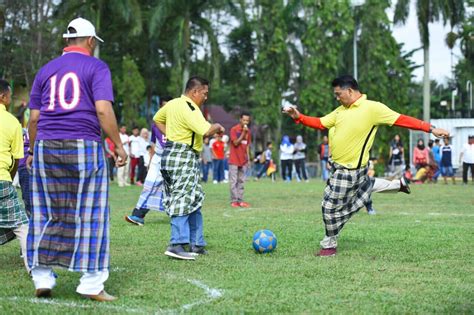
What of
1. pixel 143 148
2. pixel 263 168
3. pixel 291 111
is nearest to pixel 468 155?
pixel 263 168

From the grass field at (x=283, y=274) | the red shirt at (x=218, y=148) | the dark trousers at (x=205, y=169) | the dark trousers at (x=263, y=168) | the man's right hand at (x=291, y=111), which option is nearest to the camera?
the grass field at (x=283, y=274)

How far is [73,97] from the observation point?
5902 mm

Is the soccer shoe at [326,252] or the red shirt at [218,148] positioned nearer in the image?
the soccer shoe at [326,252]

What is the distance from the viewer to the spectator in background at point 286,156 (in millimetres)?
31062

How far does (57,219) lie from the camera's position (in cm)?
585

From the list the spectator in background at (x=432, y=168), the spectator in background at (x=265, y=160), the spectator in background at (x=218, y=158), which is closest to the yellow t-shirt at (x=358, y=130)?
the spectator in background at (x=218, y=158)

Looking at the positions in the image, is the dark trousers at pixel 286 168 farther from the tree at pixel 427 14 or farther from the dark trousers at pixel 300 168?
the tree at pixel 427 14

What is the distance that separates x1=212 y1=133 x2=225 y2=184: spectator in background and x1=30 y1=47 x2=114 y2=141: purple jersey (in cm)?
2279

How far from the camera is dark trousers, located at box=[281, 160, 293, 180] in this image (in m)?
31.7

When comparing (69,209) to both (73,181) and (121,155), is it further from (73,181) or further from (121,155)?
(121,155)

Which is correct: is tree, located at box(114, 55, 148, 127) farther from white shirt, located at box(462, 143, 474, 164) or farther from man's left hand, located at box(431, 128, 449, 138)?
man's left hand, located at box(431, 128, 449, 138)

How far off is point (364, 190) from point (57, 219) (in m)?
3.98

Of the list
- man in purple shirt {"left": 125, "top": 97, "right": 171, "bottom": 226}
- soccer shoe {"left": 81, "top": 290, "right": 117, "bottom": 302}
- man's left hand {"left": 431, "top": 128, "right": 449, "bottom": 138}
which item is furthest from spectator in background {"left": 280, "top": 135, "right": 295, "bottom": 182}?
soccer shoe {"left": 81, "top": 290, "right": 117, "bottom": 302}

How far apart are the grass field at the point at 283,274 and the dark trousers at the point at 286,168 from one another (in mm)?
19489
